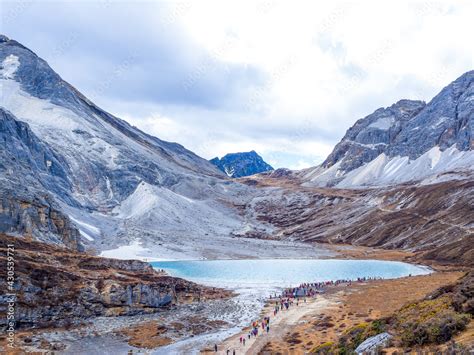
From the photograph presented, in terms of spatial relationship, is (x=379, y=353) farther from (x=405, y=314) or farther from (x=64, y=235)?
(x=64, y=235)

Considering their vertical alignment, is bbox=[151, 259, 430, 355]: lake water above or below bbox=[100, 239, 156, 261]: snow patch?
below

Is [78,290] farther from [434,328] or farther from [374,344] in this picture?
[434,328]

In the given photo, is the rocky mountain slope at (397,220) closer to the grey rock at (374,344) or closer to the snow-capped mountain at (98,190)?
the snow-capped mountain at (98,190)

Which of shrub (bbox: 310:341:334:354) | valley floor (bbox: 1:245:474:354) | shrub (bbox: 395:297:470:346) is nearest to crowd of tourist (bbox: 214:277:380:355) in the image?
valley floor (bbox: 1:245:474:354)

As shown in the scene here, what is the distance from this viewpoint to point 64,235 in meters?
92.4

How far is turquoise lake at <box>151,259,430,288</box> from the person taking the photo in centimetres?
8262

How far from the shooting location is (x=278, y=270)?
97062mm

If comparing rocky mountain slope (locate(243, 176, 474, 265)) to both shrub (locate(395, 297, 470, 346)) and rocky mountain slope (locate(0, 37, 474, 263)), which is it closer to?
rocky mountain slope (locate(0, 37, 474, 263))

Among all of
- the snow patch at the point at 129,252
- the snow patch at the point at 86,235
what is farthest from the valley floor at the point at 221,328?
the snow patch at the point at 86,235

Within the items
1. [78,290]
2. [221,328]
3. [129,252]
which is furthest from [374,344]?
[129,252]

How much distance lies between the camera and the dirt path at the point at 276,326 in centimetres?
3996

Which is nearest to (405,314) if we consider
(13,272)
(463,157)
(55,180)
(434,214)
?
(13,272)

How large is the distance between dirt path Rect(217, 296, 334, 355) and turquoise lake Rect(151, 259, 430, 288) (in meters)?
18.7

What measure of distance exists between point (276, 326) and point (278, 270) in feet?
162
